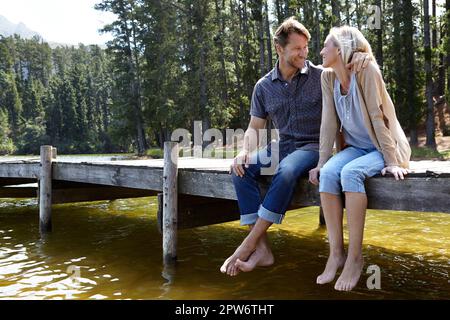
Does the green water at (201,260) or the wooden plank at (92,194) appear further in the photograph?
the wooden plank at (92,194)

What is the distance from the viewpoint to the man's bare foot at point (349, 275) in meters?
3.61

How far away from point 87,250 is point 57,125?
2869 inches

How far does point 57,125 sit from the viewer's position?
75.5m

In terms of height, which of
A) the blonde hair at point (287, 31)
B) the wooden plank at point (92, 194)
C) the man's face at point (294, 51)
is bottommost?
the wooden plank at point (92, 194)

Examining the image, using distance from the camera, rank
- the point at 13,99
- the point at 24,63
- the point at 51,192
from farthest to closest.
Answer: the point at 24,63
the point at 13,99
the point at 51,192

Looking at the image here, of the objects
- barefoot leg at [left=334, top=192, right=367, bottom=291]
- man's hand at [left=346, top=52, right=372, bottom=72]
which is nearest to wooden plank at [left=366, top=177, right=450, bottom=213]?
barefoot leg at [left=334, top=192, right=367, bottom=291]

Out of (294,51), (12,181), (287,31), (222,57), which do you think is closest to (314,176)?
(294,51)

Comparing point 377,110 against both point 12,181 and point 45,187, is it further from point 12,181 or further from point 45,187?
point 12,181

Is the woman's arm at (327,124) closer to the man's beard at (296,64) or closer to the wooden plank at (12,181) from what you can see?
the man's beard at (296,64)

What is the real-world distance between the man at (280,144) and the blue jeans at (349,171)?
439 millimetres

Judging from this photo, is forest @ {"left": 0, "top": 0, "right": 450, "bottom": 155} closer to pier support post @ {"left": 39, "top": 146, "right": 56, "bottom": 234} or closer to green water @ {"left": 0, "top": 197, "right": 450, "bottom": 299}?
green water @ {"left": 0, "top": 197, "right": 450, "bottom": 299}

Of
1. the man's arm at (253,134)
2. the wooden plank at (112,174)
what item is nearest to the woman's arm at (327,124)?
the man's arm at (253,134)
